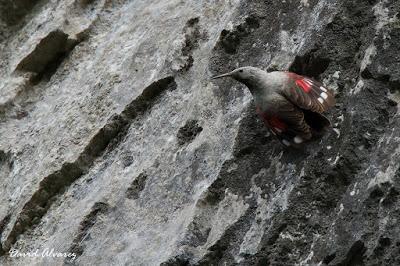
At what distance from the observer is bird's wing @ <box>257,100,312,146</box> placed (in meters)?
5.82

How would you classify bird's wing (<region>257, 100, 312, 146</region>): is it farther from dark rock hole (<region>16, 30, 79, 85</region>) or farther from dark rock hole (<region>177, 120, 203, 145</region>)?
dark rock hole (<region>16, 30, 79, 85</region>)

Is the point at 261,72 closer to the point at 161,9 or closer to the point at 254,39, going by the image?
the point at 254,39

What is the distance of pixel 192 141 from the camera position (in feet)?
21.5

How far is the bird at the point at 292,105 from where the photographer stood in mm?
5820

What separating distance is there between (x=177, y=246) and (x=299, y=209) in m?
0.82

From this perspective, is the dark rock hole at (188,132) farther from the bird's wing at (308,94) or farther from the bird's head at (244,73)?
the bird's wing at (308,94)

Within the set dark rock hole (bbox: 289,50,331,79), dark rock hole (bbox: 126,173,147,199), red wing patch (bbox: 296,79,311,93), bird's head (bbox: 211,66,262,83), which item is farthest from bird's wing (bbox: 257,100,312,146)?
dark rock hole (bbox: 126,173,147,199)

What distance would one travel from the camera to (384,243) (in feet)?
16.7

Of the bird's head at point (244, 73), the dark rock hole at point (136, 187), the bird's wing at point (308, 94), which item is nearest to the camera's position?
the bird's wing at point (308, 94)

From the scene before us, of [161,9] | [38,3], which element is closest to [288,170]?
[161,9]

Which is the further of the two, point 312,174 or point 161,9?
point 161,9

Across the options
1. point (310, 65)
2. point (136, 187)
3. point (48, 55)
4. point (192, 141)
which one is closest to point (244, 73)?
point (310, 65)

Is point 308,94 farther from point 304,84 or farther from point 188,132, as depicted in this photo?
point 188,132

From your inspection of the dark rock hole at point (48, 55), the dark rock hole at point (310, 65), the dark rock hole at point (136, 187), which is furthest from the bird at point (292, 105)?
the dark rock hole at point (48, 55)
